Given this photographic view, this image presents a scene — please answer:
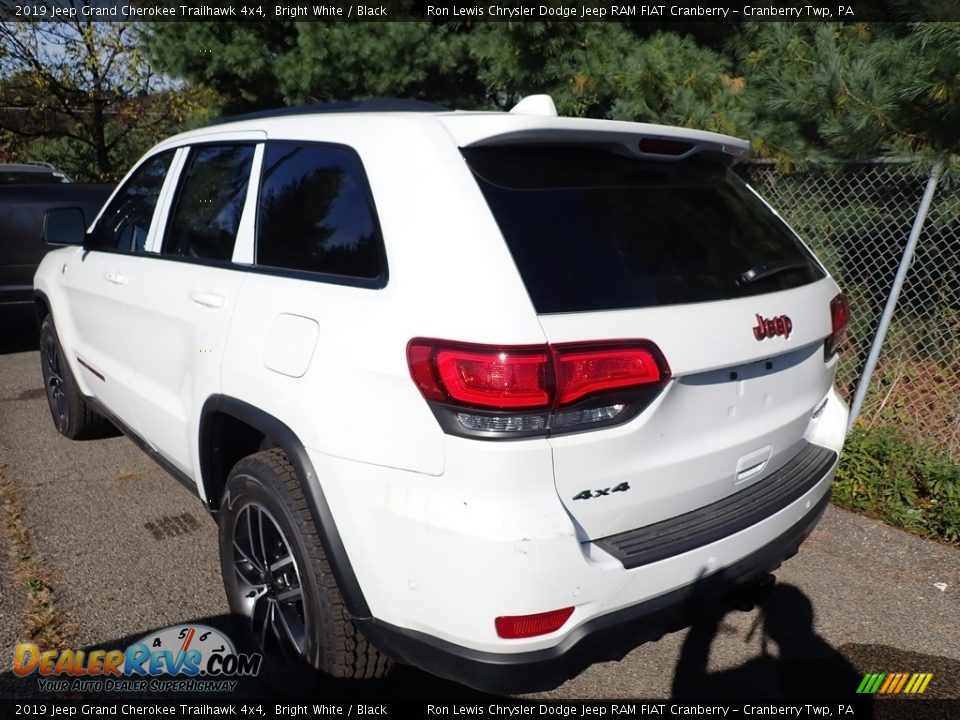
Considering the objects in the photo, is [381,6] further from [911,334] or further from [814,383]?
[814,383]

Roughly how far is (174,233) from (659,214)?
81.4 inches

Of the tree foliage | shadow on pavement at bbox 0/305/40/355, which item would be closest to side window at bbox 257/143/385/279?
shadow on pavement at bbox 0/305/40/355

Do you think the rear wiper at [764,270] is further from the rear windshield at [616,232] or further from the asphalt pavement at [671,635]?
the asphalt pavement at [671,635]

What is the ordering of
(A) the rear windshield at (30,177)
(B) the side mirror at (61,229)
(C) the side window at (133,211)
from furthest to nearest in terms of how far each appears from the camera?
1. (A) the rear windshield at (30,177)
2. (B) the side mirror at (61,229)
3. (C) the side window at (133,211)

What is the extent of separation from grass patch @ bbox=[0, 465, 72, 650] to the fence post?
3736 millimetres

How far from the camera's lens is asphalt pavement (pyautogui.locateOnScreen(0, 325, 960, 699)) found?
2.71 meters

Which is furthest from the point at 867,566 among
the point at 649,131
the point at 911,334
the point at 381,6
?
the point at 381,6

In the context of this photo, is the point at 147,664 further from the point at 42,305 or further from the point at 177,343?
the point at 42,305

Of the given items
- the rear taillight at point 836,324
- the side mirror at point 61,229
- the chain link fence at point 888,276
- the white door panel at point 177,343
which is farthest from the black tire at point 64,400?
the chain link fence at point 888,276

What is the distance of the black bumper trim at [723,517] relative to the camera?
202 cm

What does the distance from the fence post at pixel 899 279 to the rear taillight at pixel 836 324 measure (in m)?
1.42

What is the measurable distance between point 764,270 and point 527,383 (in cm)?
98

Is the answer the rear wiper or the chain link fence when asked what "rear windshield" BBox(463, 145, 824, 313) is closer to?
the rear wiper

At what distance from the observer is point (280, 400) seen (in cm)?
227
